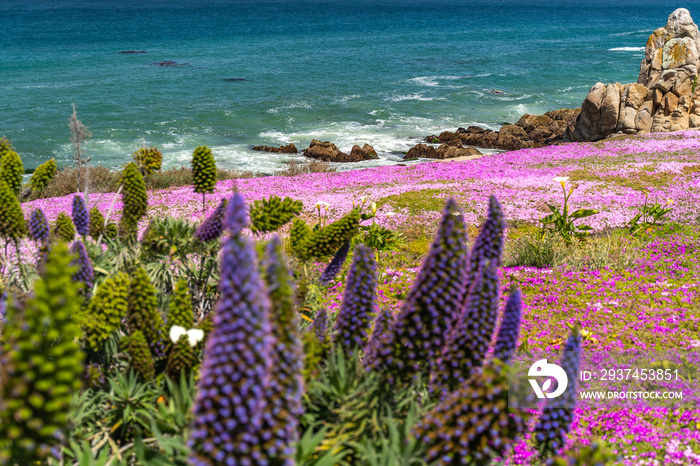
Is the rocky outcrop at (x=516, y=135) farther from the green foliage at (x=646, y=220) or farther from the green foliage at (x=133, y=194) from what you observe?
the green foliage at (x=133, y=194)

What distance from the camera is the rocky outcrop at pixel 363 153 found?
1230 inches

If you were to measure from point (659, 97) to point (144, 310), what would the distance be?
29.4 meters

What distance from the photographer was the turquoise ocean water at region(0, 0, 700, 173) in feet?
118

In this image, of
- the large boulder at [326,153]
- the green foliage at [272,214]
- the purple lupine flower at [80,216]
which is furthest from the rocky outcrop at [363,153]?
the green foliage at [272,214]

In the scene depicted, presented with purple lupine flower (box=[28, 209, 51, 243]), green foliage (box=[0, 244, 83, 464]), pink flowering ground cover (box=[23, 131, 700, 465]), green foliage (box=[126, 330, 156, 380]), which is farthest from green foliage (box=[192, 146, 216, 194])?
green foliage (box=[0, 244, 83, 464])

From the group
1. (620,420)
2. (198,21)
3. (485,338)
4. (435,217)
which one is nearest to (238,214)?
(485,338)

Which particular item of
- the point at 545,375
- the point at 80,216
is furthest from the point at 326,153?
the point at 545,375

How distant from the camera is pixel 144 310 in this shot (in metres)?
3.30

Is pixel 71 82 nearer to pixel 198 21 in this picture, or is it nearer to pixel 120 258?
pixel 120 258

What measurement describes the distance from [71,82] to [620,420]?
184ft

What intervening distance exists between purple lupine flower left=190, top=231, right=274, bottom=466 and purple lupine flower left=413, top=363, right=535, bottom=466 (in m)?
0.89

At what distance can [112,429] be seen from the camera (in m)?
3.19

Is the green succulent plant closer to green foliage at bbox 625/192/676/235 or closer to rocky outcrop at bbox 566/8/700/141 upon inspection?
green foliage at bbox 625/192/676/235

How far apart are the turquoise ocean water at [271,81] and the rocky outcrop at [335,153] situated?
1.04 meters
